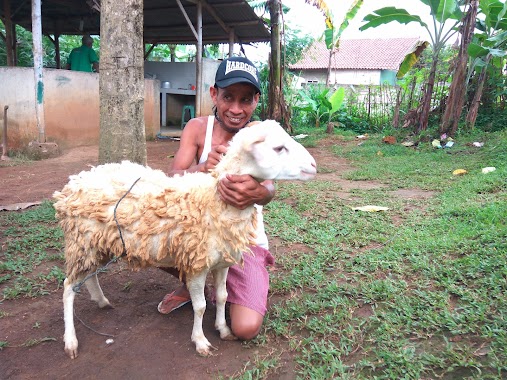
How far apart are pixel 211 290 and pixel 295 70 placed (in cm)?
2597

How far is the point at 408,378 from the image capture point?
73.6 inches

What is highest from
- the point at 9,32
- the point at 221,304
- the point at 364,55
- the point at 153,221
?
the point at 364,55

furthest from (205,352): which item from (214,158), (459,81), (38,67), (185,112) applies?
(185,112)

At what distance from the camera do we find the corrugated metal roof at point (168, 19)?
35.0 ft

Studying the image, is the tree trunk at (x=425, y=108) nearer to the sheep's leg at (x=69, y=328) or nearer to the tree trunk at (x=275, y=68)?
the tree trunk at (x=275, y=68)

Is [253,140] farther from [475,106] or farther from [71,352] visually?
[475,106]

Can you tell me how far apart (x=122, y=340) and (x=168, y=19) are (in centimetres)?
1122

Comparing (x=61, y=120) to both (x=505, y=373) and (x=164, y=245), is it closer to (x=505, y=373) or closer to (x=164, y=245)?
(x=164, y=245)

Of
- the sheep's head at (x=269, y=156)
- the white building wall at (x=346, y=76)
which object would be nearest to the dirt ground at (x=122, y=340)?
the sheep's head at (x=269, y=156)

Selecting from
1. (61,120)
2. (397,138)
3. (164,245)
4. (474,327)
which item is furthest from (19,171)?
(397,138)

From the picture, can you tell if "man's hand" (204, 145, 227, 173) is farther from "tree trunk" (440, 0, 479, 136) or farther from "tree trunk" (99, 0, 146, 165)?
"tree trunk" (440, 0, 479, 136)

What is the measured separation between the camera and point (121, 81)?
388cm

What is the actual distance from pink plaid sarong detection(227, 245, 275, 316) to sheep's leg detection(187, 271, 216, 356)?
30 centimetres

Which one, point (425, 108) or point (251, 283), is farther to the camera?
point (425, 108)
